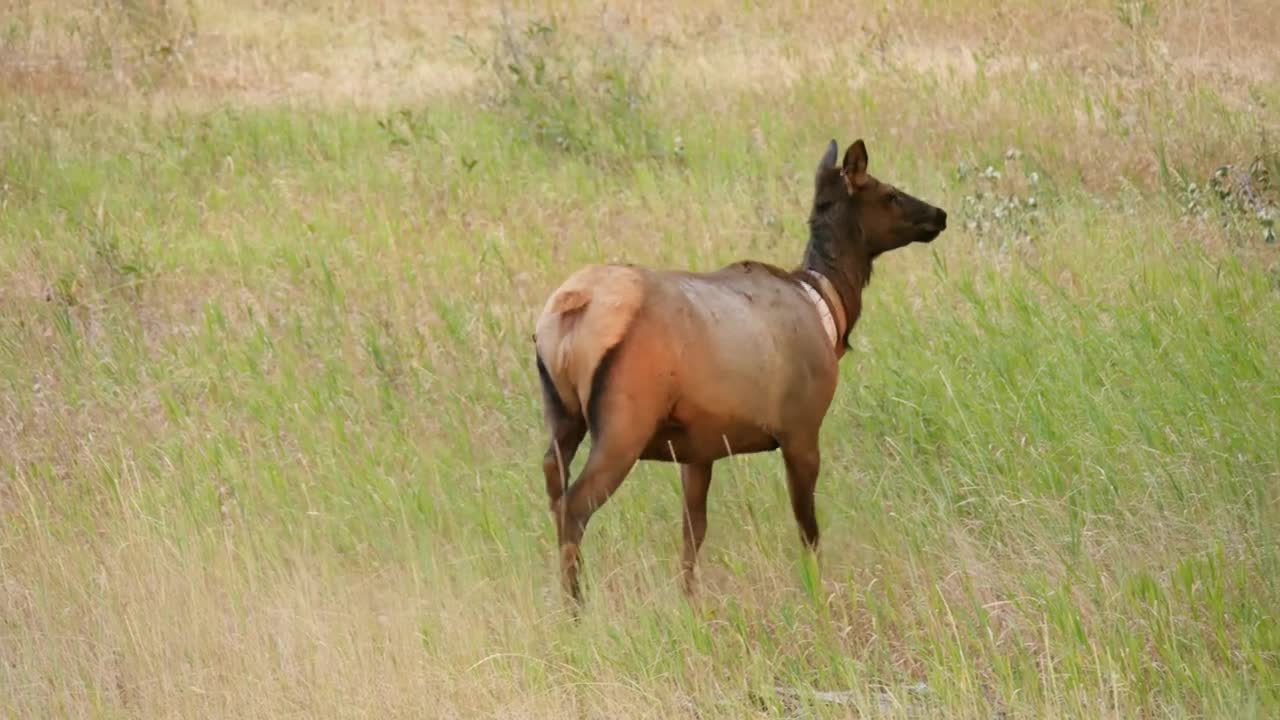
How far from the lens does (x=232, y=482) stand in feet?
23.3

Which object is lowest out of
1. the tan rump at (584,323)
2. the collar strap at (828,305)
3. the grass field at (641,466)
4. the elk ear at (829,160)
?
the grass field at (641,466)

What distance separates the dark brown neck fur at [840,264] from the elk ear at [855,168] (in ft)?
0.61

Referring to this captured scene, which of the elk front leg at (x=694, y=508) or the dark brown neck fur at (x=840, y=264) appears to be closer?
the elk front leg at (x=694, y=508)

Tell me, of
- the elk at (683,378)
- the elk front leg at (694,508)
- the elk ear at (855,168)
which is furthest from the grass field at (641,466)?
the elk ear at (855,168)

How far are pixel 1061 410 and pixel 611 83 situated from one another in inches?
298

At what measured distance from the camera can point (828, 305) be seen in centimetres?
664

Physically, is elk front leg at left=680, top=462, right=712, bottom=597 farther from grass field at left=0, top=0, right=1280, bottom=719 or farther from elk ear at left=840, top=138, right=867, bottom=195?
elk ear at left=840, top=138, right=867, bottom=195

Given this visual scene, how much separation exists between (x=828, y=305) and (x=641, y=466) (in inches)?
39.0

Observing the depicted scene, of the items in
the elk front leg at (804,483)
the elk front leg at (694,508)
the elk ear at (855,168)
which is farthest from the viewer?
the elk ear at (855,168)

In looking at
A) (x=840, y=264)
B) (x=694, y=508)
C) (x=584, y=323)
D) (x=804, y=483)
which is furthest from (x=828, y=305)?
(x=584, y=323)

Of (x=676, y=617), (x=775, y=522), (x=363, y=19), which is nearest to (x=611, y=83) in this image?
(x=363, y=19)

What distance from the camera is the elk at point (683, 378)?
5.49 m

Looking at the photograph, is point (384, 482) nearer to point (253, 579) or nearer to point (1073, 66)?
point (253, 579)

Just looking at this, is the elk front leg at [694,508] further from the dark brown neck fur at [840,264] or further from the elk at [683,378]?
the dark brown neck fur at [840,264]
